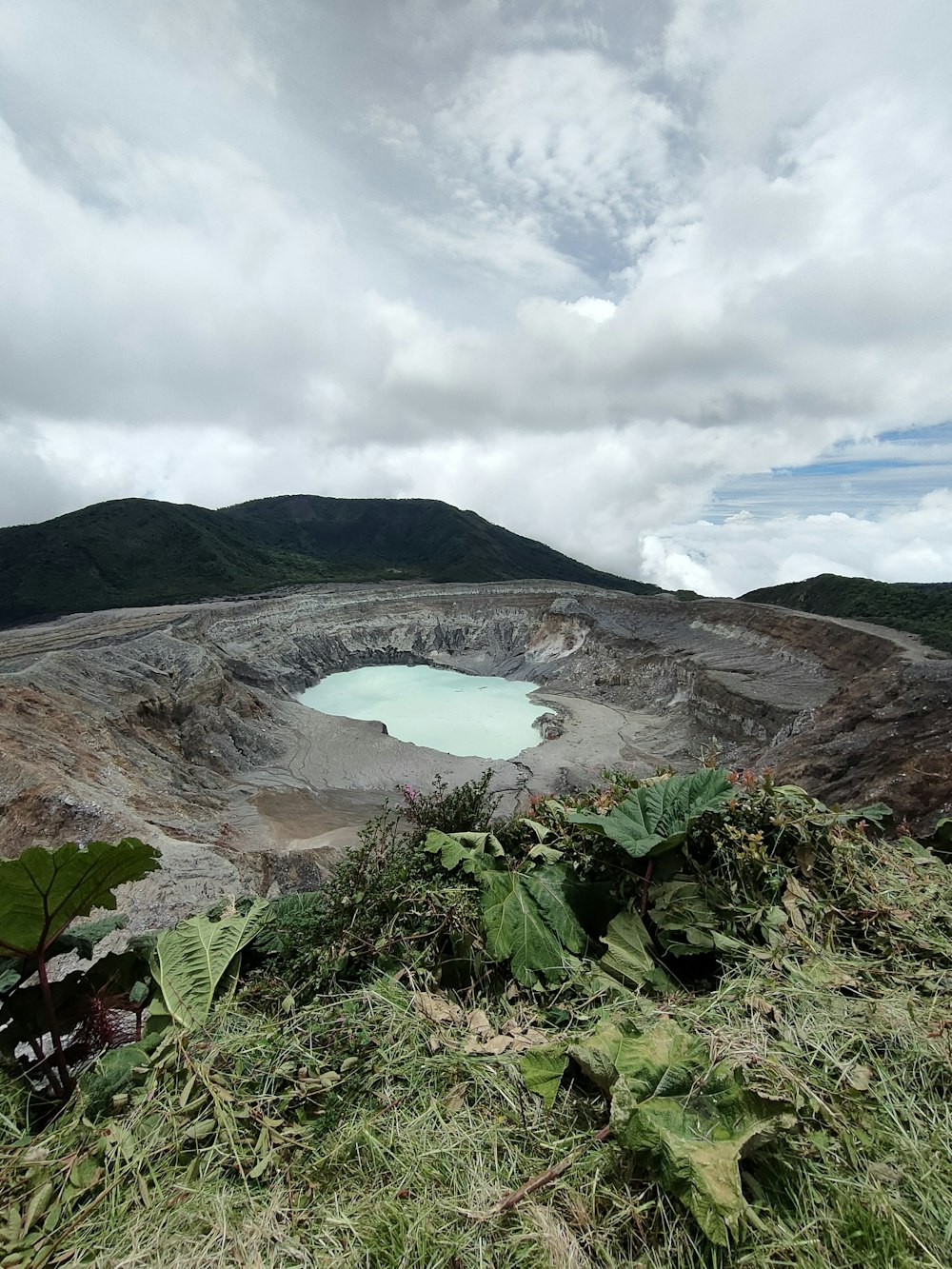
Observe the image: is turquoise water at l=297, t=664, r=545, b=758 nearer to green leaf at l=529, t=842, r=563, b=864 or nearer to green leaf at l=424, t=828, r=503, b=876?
green leaf at l=424, t=828, r=503, b=876

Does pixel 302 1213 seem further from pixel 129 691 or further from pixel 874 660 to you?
pixel 874 660

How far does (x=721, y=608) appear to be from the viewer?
37.8 m

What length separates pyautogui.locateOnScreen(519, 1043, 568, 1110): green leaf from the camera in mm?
1581

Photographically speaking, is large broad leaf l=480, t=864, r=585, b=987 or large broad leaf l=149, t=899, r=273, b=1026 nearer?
large broad leaf l=149, t=899, r=273, b=1026

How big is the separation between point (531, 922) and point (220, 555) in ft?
255

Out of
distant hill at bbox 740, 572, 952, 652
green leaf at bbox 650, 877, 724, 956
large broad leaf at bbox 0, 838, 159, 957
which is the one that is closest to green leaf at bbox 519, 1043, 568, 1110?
green leaf at bbox 650, 877, 724, 956

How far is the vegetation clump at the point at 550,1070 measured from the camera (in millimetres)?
1256

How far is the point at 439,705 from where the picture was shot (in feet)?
123

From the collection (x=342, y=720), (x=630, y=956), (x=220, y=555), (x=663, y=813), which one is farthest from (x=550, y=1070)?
(x=220, y=555)

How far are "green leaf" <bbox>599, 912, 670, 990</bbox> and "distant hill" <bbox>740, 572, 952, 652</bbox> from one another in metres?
29.0

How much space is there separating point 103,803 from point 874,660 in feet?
93.0

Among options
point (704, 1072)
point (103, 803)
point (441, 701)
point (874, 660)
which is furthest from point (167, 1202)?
point (441, 701)

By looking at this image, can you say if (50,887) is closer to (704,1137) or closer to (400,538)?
(704,1137)

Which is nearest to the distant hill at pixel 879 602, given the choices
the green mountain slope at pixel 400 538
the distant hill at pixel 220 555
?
the distant hill at pixel 220 555
